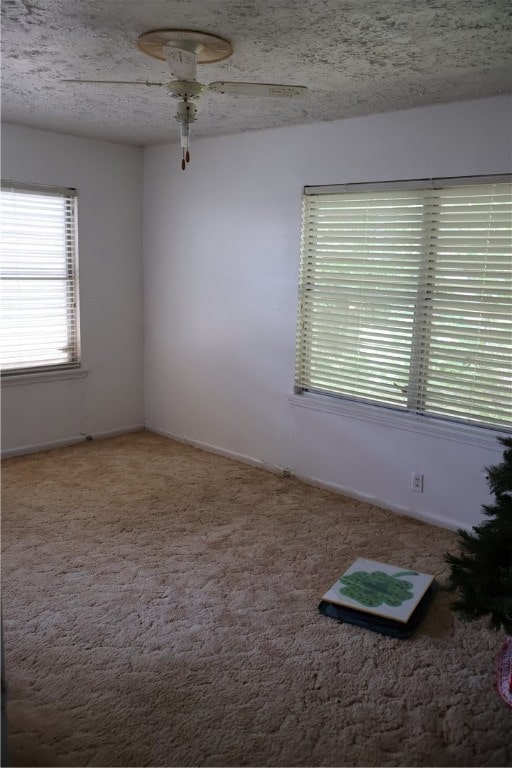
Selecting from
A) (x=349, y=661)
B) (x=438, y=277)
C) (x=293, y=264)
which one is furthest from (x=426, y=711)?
(x=293, y=264)

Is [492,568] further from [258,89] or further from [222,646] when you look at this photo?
[258,89]

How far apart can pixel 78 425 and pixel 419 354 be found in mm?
2953

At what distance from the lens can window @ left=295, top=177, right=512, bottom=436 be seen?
3.55 meters

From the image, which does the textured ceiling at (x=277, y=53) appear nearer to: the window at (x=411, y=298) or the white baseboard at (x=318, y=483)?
the window at (x=411, y=298)

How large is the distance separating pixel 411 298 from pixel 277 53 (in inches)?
65.6

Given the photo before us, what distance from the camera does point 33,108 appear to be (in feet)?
13.3

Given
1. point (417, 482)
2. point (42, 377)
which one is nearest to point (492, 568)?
point (417, 482)

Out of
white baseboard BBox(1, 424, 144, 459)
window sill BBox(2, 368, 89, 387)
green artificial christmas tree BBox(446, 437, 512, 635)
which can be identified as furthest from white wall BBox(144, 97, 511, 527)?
green artificial christmas tree BBox(446, 437, 512, 635)

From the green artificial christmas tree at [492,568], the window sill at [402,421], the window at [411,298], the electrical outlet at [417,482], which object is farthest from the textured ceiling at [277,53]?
the electrical outlet at [417,482]

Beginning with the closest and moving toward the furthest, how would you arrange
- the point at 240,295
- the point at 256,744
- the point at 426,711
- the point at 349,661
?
the point at 256,744, the point at 426,711, the point at 349,661, the point at 240,295

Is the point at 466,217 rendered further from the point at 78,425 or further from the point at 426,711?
the point at 78,425

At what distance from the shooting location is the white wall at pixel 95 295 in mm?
4871

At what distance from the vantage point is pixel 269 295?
15.2 feet

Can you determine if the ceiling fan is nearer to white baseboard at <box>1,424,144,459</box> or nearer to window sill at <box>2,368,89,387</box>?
window sill at <box>2,368,89,387</box>
